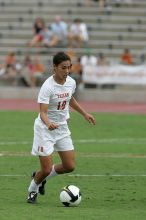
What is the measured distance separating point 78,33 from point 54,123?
2312 cm

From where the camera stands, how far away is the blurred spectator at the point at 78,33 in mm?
33656

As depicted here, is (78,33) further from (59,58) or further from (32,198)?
(32,198)

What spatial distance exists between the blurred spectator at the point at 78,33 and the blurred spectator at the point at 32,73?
278 centimetres

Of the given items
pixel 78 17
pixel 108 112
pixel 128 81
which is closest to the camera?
pixel 108 112

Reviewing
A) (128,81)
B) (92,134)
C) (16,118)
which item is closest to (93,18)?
(128,81)

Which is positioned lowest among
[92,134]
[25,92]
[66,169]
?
[25,92]

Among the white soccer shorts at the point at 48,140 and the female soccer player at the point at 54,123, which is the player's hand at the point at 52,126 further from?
the white soccer shorts at the point at 48,140

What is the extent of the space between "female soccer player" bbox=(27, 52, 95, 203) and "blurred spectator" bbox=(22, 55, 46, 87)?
65.8 feet

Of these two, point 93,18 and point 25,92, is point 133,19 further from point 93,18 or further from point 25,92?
point 25,92

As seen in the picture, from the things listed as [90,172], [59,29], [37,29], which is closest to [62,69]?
[90,172]

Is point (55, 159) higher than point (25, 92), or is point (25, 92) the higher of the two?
point (55, 159)

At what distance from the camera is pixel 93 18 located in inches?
1432

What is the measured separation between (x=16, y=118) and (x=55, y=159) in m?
7.64

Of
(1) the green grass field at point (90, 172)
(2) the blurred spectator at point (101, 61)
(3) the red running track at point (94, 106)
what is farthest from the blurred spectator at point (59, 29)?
(1) the green grass field at point (90, 172)
